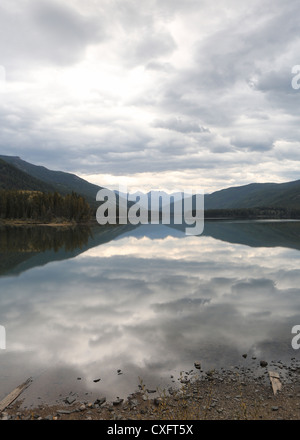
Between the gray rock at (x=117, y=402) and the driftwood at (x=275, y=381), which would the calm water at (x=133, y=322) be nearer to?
the gray rock at (x=117, y=402)

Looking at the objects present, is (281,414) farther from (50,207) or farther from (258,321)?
(50,207)

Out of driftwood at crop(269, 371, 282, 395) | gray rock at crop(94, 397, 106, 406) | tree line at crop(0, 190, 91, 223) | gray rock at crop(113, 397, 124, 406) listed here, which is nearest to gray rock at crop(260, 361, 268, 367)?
driftwood at crop(269, 371, 282, 395)

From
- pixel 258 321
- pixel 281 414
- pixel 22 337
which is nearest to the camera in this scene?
pixel 281 414

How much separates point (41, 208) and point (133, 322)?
177045 mm

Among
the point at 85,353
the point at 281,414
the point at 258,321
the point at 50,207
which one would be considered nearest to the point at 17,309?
the point at 85,353

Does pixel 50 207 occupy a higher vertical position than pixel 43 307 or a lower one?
higher

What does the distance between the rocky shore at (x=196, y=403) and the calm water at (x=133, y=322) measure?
0.83 metres

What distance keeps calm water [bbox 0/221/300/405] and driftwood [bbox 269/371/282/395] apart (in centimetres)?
218

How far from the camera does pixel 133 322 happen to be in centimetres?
2330

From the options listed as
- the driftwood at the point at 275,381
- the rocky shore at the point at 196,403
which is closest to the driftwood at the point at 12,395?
the rocky shore at the point at 196,403

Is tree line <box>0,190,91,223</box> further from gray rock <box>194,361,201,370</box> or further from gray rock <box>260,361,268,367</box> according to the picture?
gray rock <box>260,361,268,367</box>

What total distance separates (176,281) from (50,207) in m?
166

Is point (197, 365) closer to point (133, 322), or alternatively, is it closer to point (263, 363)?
point (263, 363)
